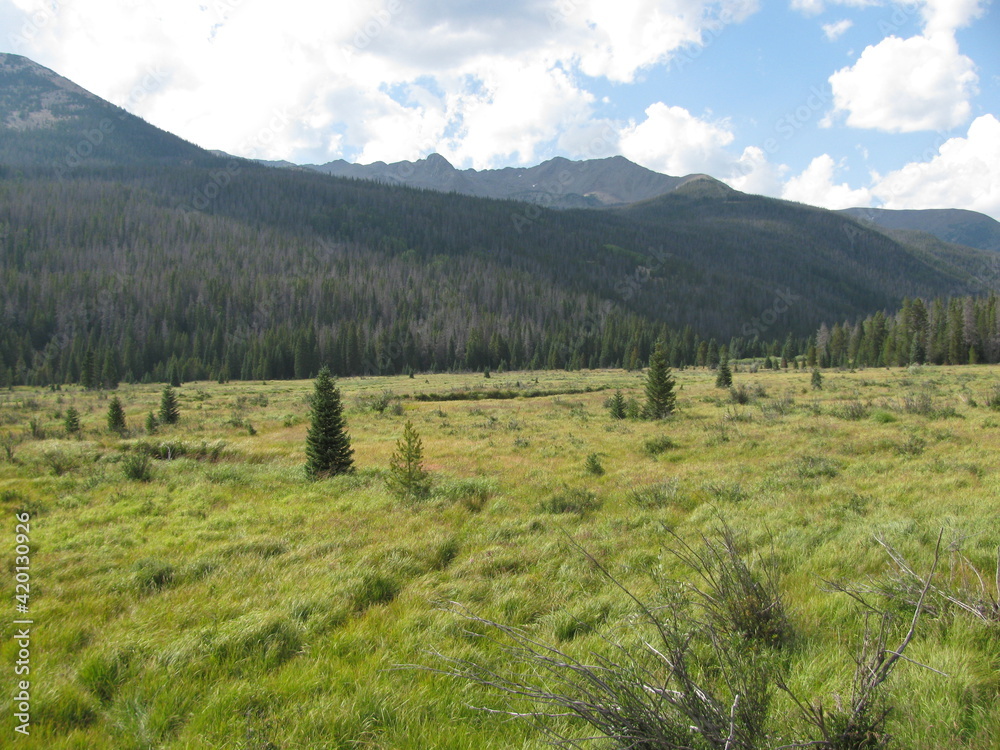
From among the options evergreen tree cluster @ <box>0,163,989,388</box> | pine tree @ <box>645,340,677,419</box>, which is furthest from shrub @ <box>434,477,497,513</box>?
evergreen tree cluster @ <box>0,163,989,388</box>

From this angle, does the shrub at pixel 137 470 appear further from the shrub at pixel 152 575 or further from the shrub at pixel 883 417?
the shrub at pixel 883 417

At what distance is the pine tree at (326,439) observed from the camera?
13.2 meters

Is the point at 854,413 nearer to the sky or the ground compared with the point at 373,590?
nearer to the sky

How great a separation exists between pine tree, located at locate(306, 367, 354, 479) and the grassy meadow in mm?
802

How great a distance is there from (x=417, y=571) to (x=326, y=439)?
27.0ft

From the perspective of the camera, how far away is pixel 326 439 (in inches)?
531

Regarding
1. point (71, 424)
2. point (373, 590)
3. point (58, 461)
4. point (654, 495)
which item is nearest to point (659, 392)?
point (654, 495)

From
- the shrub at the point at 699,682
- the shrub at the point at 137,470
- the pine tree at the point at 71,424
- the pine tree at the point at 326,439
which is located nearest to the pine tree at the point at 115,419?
the pine tree at the point at 71,424

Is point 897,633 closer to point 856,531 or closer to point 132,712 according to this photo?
point 856,531

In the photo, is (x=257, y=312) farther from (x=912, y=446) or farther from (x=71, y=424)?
(x=912, y=446)

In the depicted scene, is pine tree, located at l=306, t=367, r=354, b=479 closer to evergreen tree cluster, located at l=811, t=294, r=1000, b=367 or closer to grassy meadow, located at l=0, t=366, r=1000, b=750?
grassy meadow, located at l=0, t=366, r=1000, b=750

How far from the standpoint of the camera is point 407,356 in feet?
352

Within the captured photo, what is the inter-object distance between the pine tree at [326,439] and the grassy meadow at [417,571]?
31.6 inches

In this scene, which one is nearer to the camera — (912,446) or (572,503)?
(572,503)
